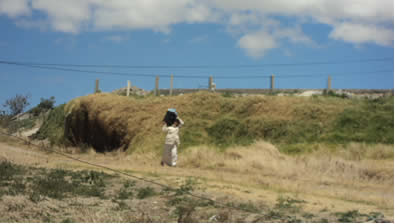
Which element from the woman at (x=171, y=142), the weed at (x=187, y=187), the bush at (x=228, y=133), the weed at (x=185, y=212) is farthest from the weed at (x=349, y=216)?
Answer: the bush at (x=228, y=133)

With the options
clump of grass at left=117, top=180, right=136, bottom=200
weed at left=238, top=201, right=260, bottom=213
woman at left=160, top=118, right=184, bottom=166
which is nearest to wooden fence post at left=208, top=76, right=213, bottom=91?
woman at left=160, top=118, right=184, bottom=166

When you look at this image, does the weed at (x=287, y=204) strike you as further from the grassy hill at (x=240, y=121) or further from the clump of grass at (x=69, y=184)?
the grassy hill at (x=240, y=121)

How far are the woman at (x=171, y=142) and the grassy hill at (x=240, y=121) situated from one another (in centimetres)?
569

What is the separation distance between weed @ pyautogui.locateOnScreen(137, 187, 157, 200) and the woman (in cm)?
602

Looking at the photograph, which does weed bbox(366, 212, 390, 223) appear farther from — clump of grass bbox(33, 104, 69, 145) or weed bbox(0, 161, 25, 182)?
clump of grass bbox(33, 104, 69, 145)

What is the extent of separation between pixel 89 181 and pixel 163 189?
1981 millimetres

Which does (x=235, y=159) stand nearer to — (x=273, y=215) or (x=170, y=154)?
(x=170, y=154)

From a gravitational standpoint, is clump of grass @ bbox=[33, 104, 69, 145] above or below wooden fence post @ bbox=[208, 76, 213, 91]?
below

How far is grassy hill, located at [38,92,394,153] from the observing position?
22389 mm

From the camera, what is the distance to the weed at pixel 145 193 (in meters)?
10.7

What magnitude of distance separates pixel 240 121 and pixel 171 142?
814 cm

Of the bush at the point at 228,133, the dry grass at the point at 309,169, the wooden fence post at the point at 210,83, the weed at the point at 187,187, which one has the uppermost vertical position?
the wooden fence post at the point at 210,83

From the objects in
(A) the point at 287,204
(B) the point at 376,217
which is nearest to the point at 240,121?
(A) the point at 287,204

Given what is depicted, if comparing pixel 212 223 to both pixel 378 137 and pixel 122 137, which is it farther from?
pixel 122 137
